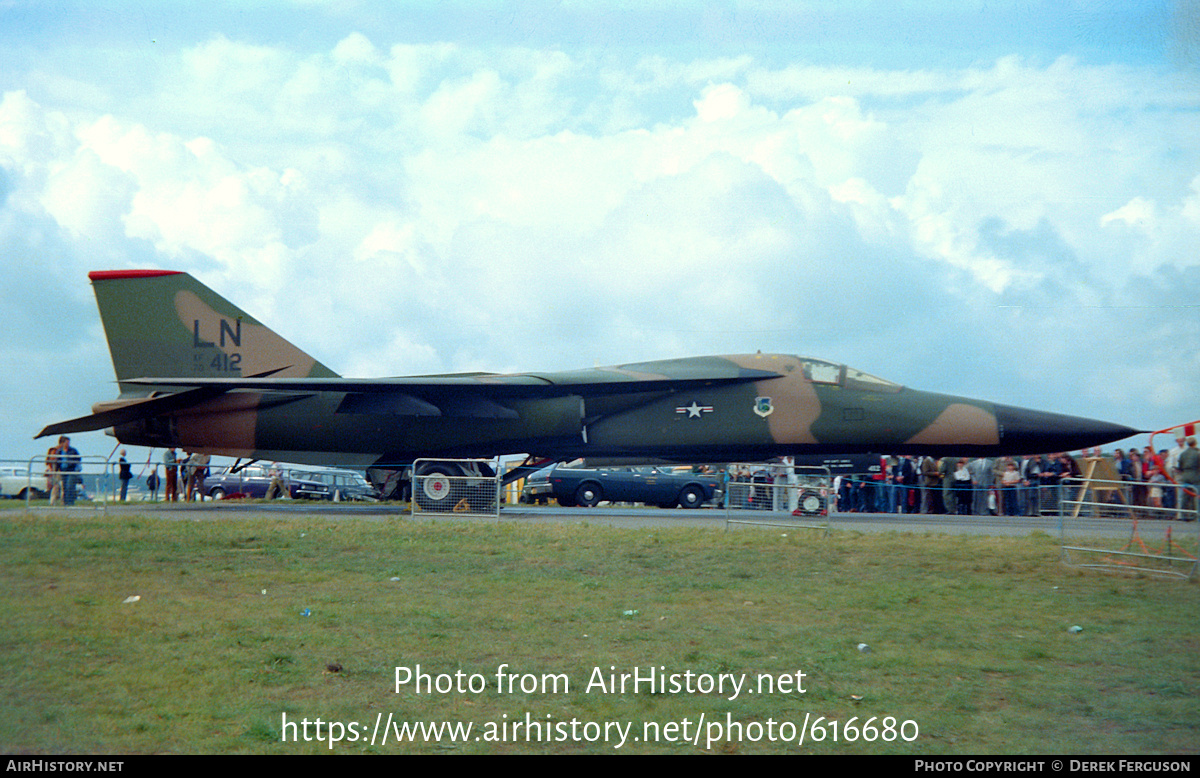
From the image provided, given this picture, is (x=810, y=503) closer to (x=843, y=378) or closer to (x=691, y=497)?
(x=843, y=378)

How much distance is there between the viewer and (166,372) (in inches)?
719

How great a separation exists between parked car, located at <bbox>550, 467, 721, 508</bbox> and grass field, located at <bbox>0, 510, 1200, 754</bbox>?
12.9 meters

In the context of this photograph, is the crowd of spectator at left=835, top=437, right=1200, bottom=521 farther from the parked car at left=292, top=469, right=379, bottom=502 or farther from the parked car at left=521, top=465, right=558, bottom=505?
the parked car at left=292, top=469, right=379, bottom=502

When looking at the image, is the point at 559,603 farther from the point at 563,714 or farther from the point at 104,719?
the point at 104,719

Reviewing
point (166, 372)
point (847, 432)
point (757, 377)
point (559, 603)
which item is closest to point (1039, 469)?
point (847, 432)

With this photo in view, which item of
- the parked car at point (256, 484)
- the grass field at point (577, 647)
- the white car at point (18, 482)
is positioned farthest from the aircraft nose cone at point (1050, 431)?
the parked car at point (256, 484)

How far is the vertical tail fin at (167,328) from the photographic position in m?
18.1

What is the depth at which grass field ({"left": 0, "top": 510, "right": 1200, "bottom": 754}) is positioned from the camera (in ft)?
14.4

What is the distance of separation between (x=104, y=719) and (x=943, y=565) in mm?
7822

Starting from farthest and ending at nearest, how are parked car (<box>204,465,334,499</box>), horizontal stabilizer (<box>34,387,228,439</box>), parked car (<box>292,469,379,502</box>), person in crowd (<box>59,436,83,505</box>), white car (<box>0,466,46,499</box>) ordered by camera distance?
parked car (<box>292,469,379,502</box>) < parked car (<box>204,465,334,499</box>) < horizontal stabilizer (<box>34,387,228,439</box>) < white car (<box>0,466,46,499</box>) < person in crowd (<box>59,436,83,505</box>)

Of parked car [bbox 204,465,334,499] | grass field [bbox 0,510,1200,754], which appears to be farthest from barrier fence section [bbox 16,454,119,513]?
parked car [bbox 204,465,334,499]

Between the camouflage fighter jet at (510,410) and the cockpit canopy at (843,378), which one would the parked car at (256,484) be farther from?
the cockpit canopy at (843,378)

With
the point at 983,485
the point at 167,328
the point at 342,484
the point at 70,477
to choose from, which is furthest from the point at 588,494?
the point at 70,477

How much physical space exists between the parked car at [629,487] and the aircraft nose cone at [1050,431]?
26.4ft
